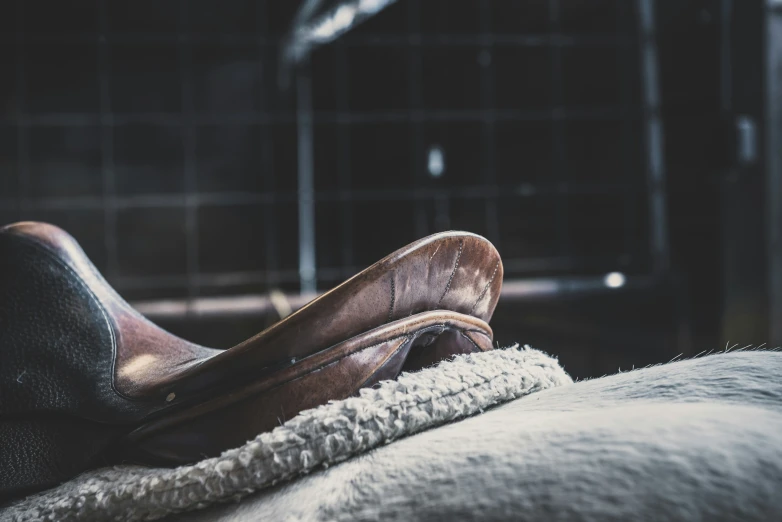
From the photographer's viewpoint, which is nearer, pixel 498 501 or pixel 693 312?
pixel 498 501

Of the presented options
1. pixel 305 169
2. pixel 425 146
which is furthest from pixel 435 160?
pixel 305 169

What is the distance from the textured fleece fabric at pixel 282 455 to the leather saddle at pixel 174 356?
19mm

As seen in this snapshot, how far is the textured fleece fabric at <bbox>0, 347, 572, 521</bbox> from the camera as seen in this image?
332 millimetres

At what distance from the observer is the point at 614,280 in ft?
7.57

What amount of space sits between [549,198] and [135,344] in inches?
84.9

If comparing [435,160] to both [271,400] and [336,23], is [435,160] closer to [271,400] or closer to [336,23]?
[336,23]

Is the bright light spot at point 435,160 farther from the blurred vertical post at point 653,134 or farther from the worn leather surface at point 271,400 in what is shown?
the worn leather surface at point 271,400

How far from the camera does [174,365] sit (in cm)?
43

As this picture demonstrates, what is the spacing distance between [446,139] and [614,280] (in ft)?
2.58

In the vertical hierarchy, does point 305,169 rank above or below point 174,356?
above

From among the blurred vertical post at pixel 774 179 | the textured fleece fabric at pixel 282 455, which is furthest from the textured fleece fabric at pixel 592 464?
the blurred vertical post at pixel 774 179

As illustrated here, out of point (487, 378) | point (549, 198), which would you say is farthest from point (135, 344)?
point (549, 198)

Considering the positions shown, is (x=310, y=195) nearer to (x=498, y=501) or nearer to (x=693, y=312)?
(x=693, y=312)

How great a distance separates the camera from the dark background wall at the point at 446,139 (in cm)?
227
